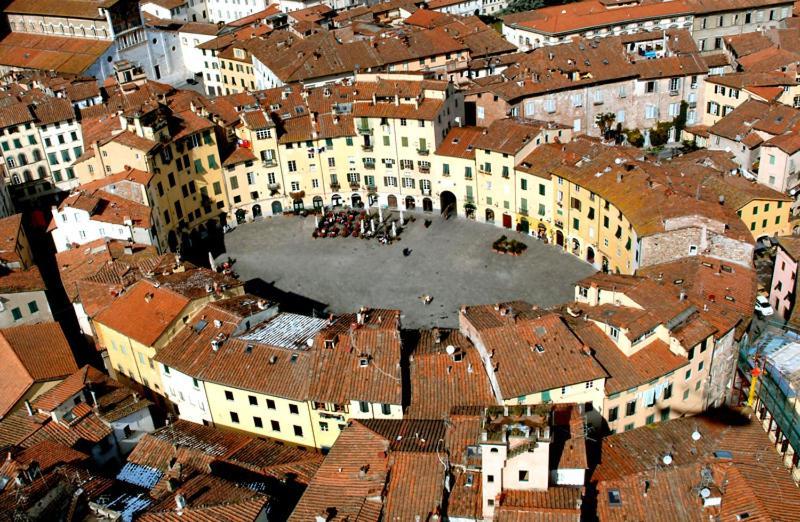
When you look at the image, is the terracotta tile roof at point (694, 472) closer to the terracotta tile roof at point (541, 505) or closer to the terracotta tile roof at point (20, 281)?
the terracotta tile roof at point (541, 505)

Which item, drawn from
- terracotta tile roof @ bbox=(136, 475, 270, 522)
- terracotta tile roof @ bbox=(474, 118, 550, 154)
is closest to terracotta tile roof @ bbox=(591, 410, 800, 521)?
terracotta tile roof @ bbox=(136, 475, 270, 522)

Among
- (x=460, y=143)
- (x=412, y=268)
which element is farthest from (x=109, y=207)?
(x=460, y=143)

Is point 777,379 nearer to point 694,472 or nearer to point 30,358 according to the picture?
point 694,472

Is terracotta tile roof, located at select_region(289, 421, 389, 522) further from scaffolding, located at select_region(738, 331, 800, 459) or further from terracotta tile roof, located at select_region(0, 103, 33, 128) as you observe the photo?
terracotta tile roof, located at select_region(0, 103, 33, 128)

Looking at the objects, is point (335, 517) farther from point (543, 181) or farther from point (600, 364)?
point (543, 181)

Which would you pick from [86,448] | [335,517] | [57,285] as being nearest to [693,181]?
[335,517]

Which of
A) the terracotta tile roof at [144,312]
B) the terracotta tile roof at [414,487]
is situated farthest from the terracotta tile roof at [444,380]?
the terracotta tile roof at [144,312]
